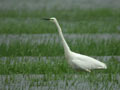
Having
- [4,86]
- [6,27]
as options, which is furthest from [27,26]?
[4,86]

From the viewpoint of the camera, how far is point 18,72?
8.65m

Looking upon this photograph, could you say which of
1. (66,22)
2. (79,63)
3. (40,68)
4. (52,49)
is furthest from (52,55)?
(66,22)

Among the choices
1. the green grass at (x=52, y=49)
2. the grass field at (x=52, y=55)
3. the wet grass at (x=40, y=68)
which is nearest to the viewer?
the grass field at (x=52, y=55)

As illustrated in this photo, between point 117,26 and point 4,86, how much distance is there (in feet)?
27.6

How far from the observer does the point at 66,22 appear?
57.4 feet

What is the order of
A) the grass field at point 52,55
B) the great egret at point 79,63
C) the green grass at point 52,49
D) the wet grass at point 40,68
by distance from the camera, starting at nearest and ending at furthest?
the grass field at point 52,55 → the great egret at point 79,63 → the wet grass at point 40,68 → the green grass at point 52,49

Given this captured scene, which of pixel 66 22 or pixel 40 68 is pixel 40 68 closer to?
pixel 40 68

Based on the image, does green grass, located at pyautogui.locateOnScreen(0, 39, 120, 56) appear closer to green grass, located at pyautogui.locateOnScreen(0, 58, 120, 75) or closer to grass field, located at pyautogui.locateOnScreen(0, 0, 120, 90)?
grass field, located at pyautogui.locateOnScreen(0, 0, 120, 90)

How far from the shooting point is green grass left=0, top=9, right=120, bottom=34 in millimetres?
14414

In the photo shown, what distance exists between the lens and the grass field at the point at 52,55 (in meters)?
7.85

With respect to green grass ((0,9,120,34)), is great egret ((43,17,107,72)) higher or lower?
higher

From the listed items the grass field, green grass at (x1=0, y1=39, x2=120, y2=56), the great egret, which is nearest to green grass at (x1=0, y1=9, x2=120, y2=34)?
the grass field

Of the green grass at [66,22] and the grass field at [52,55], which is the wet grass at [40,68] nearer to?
the grass field at [52,55]

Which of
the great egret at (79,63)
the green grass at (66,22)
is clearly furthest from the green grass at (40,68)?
the green grass at (66,22)
